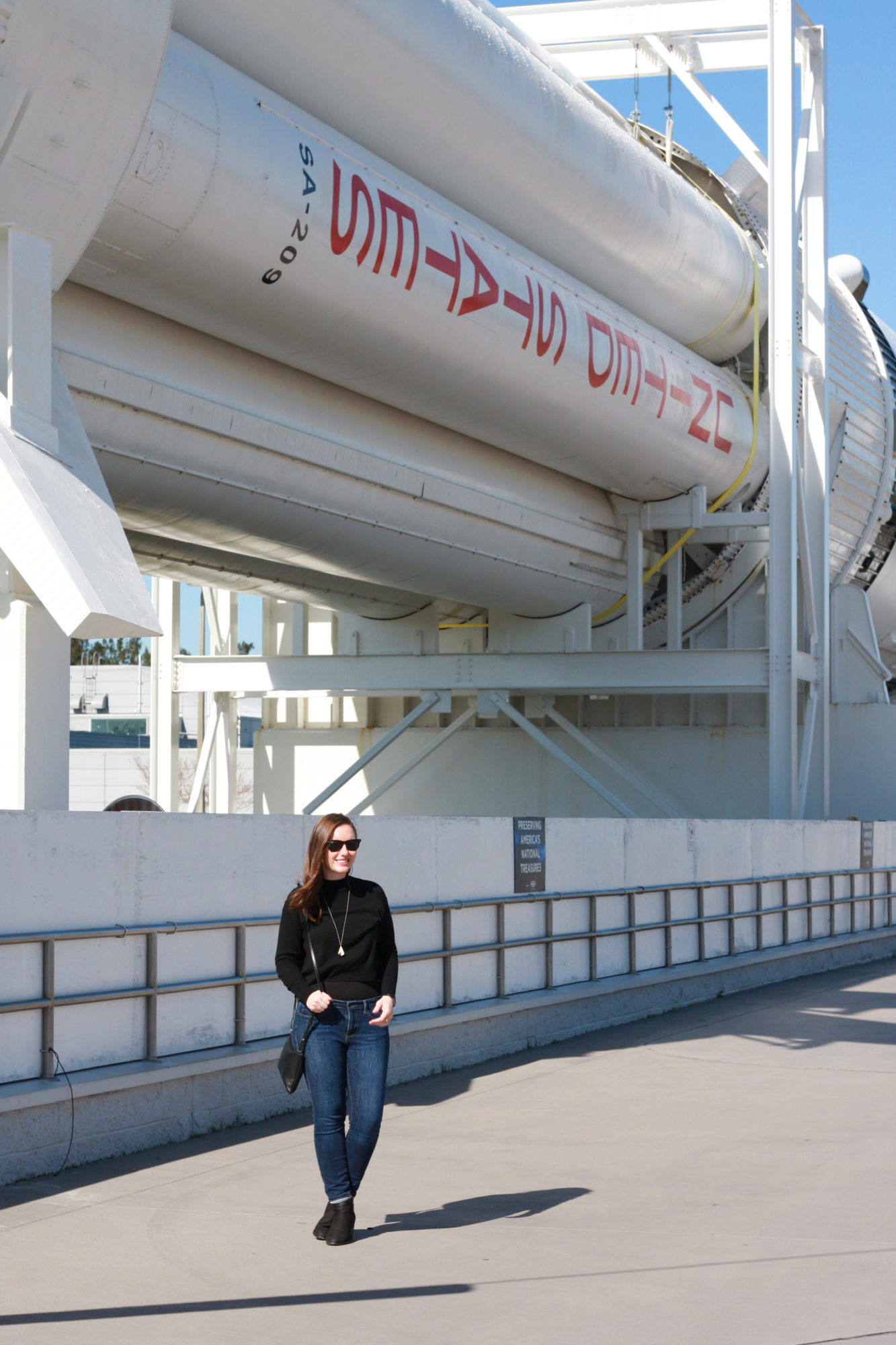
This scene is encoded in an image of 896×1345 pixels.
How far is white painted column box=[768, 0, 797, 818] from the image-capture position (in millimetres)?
18297

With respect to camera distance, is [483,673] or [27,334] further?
[483,673]

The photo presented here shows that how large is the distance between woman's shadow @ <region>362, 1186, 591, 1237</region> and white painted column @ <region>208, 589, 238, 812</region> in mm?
15763

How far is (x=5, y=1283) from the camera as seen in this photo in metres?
4.77

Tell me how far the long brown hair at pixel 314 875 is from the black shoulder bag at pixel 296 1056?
0.21 feet

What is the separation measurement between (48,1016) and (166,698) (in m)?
14.7

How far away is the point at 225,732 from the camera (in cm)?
2205

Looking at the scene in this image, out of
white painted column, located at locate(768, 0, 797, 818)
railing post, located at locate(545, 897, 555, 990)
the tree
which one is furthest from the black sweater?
the tree

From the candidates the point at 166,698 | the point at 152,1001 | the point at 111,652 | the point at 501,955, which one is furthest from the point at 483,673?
the point at 111,652

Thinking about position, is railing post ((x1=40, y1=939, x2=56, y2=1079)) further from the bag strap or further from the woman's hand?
the woman's hand

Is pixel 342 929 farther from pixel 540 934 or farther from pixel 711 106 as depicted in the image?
pixel 711 106

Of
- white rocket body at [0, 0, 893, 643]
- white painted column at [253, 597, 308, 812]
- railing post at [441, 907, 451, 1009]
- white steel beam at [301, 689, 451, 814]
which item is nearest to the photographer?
railing post at [441, 907, 451, 1009]

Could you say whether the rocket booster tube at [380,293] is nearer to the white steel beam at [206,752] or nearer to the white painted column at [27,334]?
the white painted column at [27,334]

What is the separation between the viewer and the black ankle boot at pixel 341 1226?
5223 mm

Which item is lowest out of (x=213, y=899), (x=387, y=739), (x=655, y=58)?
(x=213, y=899)
